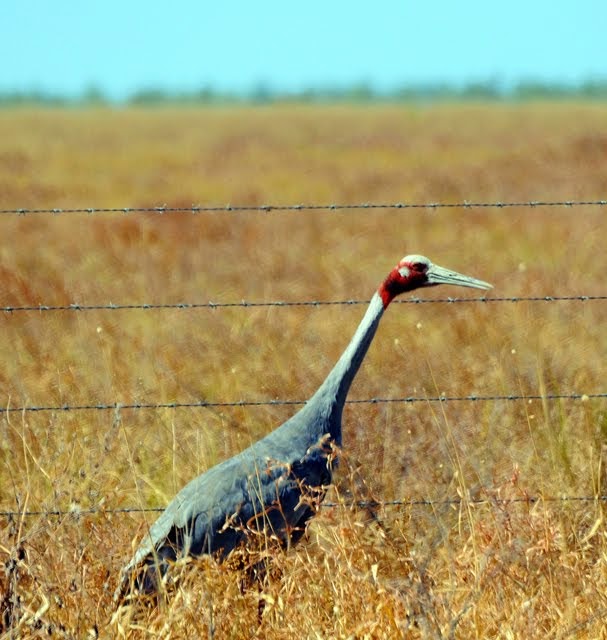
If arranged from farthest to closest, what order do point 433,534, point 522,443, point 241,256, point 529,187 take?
point 529,187 < point 241,256 < point 522,443 < point 433,534

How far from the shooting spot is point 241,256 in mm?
12523

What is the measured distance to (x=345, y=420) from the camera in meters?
5.45

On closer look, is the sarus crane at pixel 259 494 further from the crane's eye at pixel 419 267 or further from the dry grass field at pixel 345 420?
the crane's eye at pixel 419 267

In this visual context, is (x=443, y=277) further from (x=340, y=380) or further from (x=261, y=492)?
(x=261, y=492)

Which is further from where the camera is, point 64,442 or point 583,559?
point 64,442

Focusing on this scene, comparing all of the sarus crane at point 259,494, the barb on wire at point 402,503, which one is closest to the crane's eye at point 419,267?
the sarus crane at point 259,494

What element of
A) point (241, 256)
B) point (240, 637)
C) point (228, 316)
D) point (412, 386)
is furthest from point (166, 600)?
point (241, 256)

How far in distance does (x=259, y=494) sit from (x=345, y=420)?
132 cm

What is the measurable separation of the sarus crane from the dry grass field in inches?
4.1

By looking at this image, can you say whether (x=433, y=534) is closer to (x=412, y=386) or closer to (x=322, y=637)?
(x=322, y=637)

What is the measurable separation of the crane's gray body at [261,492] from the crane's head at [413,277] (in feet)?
0.57

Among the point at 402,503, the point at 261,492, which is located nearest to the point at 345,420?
the point at 402,503

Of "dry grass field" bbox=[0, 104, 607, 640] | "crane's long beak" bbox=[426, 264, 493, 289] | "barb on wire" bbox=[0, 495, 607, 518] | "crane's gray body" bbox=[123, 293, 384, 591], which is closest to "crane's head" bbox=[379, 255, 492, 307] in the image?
"crane's long beak" bbox=[426, 264, 493, 289]

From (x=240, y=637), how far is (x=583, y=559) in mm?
1195
